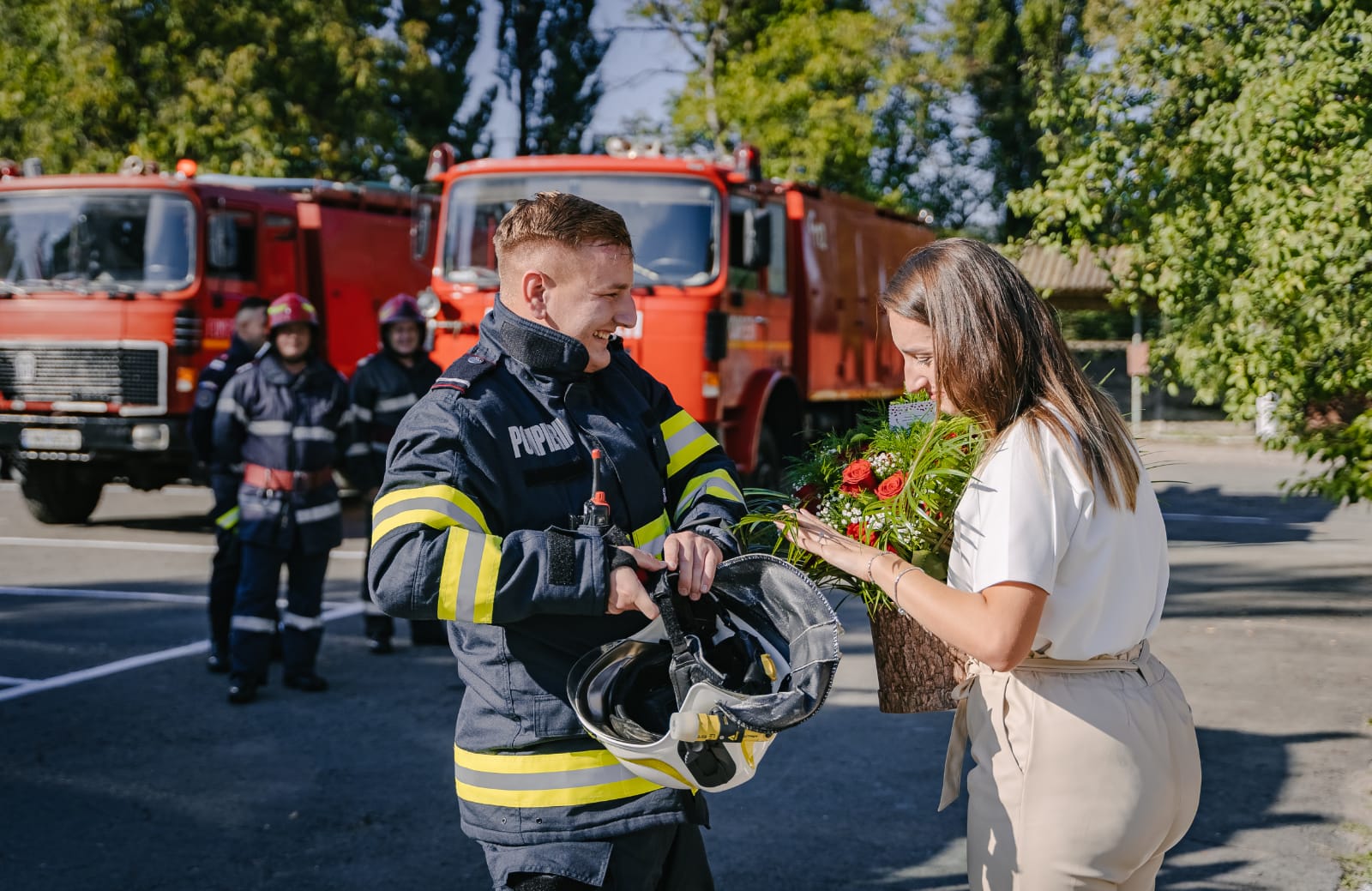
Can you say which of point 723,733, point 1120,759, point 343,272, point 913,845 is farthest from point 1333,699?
point 343,272

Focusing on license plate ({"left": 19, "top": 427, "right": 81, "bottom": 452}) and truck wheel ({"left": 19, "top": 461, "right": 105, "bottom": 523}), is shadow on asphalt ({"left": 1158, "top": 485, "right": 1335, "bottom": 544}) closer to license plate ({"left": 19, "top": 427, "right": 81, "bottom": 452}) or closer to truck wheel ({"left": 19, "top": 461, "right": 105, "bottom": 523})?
license plate ({"left": 19, "top": 427, "right": 81, "bottom": 452})

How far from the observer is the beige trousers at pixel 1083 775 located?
2189mm

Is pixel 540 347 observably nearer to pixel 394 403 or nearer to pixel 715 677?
pixel 715 677

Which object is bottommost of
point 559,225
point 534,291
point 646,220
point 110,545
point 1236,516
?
point 110,545

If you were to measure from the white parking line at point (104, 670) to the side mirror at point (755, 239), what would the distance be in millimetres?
3927

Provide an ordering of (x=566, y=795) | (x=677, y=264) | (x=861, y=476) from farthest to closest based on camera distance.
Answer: (x=677, y=264), (x=861, y=476), (x=566, y=795)


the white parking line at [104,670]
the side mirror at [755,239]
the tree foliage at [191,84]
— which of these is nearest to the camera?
the white parking line at [104,670]

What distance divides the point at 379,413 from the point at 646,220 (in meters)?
3.21

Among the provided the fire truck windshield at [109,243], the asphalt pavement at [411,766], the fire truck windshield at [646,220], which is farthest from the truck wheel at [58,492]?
the fire truck windshield at [646,220]

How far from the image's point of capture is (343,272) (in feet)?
45.3

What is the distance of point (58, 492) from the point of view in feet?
41.3

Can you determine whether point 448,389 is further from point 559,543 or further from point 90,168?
point 90,168

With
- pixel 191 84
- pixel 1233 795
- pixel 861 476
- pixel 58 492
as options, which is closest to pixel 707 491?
pixel 861 476

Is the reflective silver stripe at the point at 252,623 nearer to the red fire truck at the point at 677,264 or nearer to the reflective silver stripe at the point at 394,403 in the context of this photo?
the reflective silver stripe at the point at 394,403
